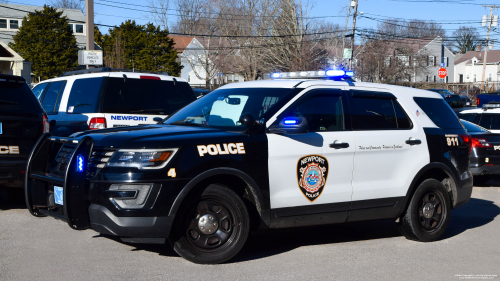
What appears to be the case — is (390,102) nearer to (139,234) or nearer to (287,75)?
(287,75)

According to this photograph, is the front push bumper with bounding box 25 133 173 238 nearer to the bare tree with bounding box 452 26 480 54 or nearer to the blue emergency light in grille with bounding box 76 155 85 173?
the blue emergency light in grille with bounding box 76 155 85 173

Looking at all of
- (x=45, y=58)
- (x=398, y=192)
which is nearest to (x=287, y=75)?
(x=398, y=192)

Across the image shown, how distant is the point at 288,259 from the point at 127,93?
488 cm

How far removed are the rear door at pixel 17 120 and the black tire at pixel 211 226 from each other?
11.0 ft

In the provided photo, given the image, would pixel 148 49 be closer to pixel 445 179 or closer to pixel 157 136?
pixel 445 179

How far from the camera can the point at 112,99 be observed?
9.26m

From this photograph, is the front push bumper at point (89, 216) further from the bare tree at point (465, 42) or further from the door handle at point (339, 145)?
the bare tree at point (465, 42)

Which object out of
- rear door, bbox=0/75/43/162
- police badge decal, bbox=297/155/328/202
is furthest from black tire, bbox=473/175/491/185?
rear door, bbox=0/75/43/162

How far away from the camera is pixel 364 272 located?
5281 mm

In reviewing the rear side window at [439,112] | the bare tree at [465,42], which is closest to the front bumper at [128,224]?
the rear side window at [439,112]

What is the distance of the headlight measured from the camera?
4914 millimetres

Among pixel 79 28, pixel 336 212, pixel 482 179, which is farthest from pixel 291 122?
pixel 79 28

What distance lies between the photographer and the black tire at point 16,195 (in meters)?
8.57

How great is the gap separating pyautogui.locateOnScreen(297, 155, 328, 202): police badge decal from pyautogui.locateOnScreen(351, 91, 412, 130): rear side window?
0.67 metres
